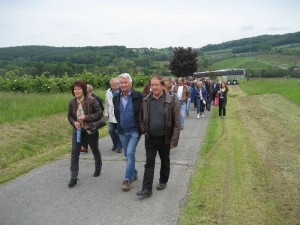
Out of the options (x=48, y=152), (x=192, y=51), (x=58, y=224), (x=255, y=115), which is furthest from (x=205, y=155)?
(x=192, y=51)

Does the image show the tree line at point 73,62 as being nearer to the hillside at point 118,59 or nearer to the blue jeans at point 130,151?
the hillside at point 118,59

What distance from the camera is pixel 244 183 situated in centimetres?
722

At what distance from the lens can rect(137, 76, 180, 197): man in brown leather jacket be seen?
636 cm

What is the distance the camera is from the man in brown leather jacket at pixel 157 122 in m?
6.36

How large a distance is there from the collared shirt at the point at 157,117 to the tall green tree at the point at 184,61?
4983 cm

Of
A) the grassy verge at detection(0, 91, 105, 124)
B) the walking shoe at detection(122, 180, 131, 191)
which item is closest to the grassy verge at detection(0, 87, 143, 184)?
the grassy verge at detection(0, 91, 105, 124)

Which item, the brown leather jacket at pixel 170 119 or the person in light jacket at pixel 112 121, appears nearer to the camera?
the brown leather jacket at pixel 170 119

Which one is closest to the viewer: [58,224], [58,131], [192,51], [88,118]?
[58,224]

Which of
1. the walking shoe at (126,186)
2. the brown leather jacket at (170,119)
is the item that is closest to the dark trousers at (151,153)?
the brown leather jacket at (170,119)

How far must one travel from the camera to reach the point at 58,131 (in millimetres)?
12891

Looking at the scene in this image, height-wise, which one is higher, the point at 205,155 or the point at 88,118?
the point at 88,118

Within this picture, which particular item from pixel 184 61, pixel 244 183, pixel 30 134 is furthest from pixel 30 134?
pixel 184 61

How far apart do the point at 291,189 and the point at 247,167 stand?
4.71 feet

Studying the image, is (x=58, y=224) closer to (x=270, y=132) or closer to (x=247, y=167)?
(x=247, y=167)
